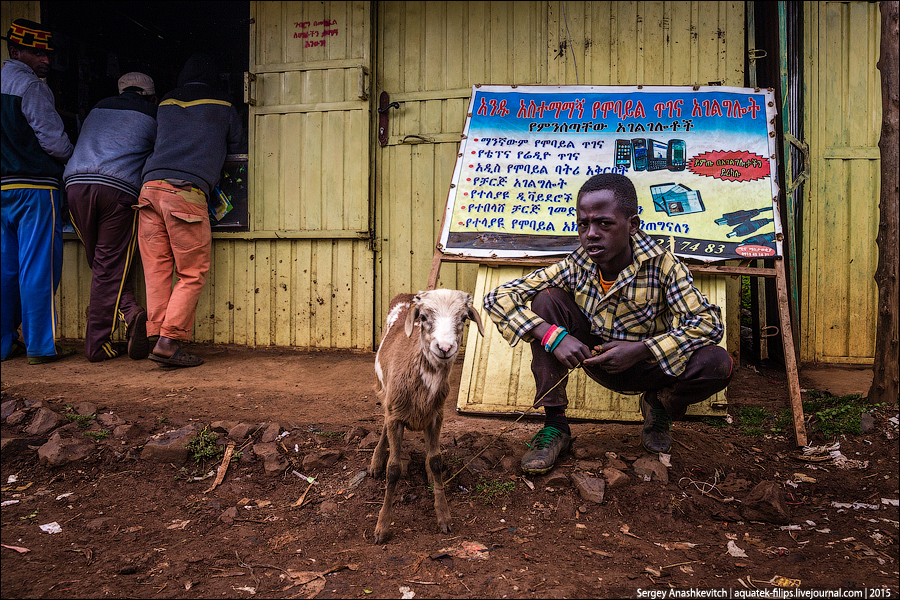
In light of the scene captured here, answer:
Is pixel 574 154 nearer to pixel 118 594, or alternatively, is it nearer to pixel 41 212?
pixel 118 594

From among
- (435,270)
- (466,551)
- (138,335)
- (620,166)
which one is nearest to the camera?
(466,551)

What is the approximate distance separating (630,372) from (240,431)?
95.1 inches

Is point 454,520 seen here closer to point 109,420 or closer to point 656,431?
point 656,431

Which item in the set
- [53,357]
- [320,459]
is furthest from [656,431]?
[53,357]

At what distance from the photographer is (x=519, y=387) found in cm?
405

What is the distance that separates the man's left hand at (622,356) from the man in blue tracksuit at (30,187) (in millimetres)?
5373

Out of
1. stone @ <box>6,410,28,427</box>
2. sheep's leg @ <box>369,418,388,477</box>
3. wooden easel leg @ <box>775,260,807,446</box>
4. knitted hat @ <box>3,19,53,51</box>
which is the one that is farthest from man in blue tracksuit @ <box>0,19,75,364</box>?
wooden easel leg @ <box>775,260,807,446</box>

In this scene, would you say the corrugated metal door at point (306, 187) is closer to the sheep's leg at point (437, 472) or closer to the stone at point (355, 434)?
the stone at point (355, 434)

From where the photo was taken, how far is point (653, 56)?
17.4 feet

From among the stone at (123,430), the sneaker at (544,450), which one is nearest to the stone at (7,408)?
the stone at (123,430)

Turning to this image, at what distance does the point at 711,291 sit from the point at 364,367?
3.13 metres

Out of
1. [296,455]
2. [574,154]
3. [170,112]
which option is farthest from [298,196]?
[296,455]

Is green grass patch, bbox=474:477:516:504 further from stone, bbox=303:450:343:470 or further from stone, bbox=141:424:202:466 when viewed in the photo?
stone, bbox=141:424:202:466

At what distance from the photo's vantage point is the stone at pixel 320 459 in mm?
3225
